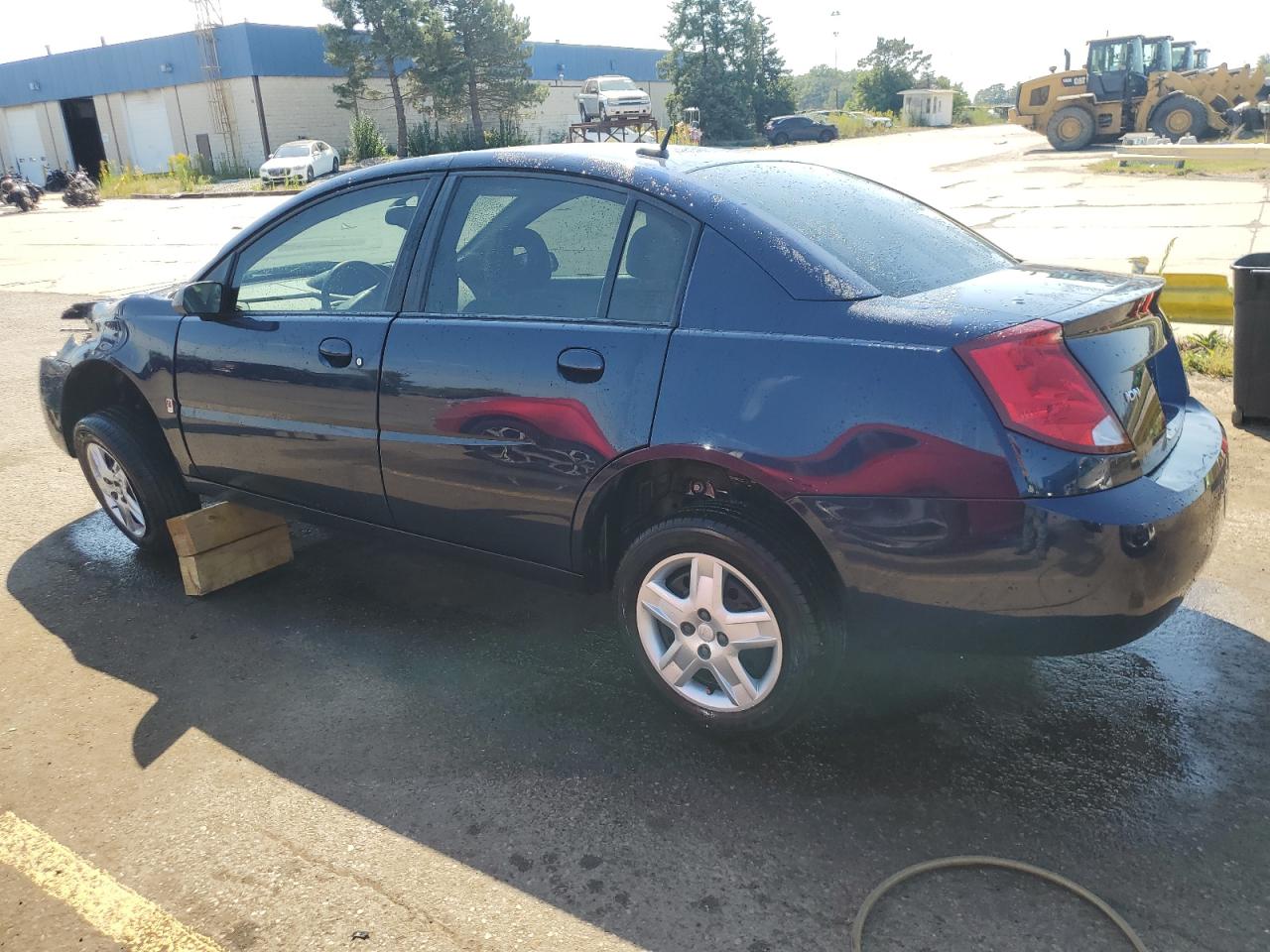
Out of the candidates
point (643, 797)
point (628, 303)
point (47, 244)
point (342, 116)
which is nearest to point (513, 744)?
point (643, 797)

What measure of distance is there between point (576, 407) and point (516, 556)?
637 mm

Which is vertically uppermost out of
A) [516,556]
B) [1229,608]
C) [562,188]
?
[562,188]

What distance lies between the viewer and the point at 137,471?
4391 millimetres

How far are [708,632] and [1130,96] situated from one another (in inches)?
→ 1308

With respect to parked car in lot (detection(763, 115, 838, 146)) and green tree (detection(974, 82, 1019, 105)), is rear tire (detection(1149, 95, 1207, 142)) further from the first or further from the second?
green tree (detection(974, 82, 1019, 105))

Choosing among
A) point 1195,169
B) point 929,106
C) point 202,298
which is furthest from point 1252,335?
point 929,106

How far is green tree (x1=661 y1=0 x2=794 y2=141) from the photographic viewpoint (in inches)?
2343

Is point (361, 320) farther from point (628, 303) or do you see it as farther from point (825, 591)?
point (825, 591)

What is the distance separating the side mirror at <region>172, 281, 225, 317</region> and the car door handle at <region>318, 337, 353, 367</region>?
0.59 metres

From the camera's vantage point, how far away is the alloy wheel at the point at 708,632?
9.41 ft

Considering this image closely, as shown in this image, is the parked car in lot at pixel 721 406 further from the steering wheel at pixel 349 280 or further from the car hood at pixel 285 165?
the car hood at pixel 285 165

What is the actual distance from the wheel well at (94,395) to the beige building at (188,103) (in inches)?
1770

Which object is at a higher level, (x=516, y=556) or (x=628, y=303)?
(x=628, y=303)

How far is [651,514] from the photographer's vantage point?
316cm
